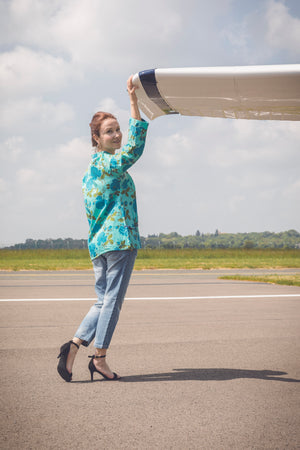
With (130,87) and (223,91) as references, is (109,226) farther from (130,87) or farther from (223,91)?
(223,91)

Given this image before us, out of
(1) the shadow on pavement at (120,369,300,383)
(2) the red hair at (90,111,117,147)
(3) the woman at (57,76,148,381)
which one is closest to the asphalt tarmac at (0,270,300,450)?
(1) the shadow on pavement at (120,369,300,383)

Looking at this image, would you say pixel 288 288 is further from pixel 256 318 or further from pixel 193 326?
pixel 193 326

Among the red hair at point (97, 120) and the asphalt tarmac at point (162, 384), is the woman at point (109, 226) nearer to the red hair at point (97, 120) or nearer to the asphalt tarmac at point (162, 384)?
the red hair at point (97, 120)

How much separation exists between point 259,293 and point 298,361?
506 centimetres

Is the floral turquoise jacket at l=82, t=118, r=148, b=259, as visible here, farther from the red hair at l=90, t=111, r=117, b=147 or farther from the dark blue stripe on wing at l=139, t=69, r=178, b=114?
the dark blue stripe on wing at l=139, t=69, r=178, b=114

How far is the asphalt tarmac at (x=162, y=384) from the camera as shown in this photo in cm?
256

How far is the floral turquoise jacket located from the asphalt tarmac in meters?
1.04

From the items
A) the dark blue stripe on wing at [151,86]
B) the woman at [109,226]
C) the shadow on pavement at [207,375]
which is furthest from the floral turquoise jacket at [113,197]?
the shadow on pavement at [207,375]

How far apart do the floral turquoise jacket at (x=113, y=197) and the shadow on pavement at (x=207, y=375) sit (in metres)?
1.00

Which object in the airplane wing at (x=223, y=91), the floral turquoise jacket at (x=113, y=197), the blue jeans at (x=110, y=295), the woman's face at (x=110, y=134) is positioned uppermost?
the airplane wing at (x=223, y=91)

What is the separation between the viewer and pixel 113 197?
3660mm

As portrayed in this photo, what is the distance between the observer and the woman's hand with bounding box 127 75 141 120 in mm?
3611

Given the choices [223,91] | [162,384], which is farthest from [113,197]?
[162,384]

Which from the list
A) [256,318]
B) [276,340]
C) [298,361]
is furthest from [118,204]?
[256,318]
